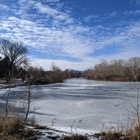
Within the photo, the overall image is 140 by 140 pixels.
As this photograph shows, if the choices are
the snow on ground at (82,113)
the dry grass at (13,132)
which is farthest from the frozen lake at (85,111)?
the dry grass at (13,132)

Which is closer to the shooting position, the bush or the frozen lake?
the bush

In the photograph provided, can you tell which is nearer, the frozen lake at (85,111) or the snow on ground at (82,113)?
the snow on ground at (82,113)

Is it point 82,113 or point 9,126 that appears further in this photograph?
point 82,113

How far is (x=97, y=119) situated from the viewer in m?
7.44

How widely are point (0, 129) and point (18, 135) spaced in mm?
469

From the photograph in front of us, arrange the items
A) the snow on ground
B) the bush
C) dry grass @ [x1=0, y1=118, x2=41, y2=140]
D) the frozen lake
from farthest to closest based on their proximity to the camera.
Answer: the frozen lake
the snow on ground
the bush
dry grass @ [x1=0, y1=118, x2=41, y2=140]

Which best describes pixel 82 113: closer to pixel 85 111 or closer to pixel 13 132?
pixel 85 111

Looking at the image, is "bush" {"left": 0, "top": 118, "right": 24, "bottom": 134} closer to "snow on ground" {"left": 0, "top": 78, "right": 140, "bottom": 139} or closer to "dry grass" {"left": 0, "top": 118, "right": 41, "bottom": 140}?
"dry grass" {"left": 0, "top": 118, "right": 41, "bottom": 140}

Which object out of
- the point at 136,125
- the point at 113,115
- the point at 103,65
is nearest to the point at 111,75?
the point at 103,65

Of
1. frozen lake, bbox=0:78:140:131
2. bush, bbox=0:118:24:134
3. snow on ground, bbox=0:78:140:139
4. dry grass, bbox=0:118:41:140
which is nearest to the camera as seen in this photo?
dry grass, bbox=0:118:41:140

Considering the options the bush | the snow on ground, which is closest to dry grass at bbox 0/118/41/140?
the bush

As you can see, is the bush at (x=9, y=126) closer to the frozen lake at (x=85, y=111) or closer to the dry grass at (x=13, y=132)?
the dry grass at (x=13, y=132)

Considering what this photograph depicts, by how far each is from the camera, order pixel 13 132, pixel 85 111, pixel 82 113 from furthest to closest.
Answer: pixel 85 111, pixel 82 113, pixel 13 132

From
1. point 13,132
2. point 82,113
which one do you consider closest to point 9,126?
point 13,132
